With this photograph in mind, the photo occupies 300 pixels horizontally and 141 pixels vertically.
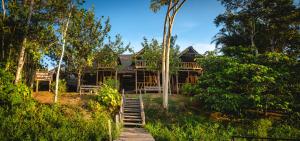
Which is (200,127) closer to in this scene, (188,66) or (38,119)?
(38,119)

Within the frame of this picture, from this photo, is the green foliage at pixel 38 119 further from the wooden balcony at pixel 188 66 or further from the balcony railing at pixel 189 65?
the balcony railing at pixel 189 65

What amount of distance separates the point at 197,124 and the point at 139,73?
20341 mm

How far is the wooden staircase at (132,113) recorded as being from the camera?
16.5 m

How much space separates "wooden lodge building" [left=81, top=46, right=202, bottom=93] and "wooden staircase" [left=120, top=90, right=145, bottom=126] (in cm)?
918

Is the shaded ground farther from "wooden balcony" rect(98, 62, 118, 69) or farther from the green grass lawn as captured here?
"wooden balcony" rect(98, 62, 118, 69)

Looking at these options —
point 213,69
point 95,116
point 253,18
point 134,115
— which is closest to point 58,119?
point 95,116

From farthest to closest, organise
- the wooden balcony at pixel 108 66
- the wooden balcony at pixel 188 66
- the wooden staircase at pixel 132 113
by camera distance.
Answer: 1. the wooden balcony at pixel 188 66
2. the wooden balcony at pixel 108 66
3. the wooden staircase at pixel 132 113

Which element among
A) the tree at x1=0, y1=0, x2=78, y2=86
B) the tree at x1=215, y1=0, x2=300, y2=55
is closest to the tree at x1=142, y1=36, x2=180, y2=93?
the tree at x1=215, y1=0, x2=300, y2=55

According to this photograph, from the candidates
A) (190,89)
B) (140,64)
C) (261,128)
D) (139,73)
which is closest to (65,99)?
(190,89)

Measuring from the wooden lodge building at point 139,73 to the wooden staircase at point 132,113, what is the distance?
9.18 m

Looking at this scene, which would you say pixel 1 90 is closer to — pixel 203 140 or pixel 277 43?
pixel 203 140

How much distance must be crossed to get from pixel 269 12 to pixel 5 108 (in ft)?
79.6

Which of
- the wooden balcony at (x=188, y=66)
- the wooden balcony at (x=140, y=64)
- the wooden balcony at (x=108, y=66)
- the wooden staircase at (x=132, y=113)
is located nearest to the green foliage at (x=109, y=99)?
the wooden staircase at (x=132, y=113)

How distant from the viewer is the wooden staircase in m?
16.5
